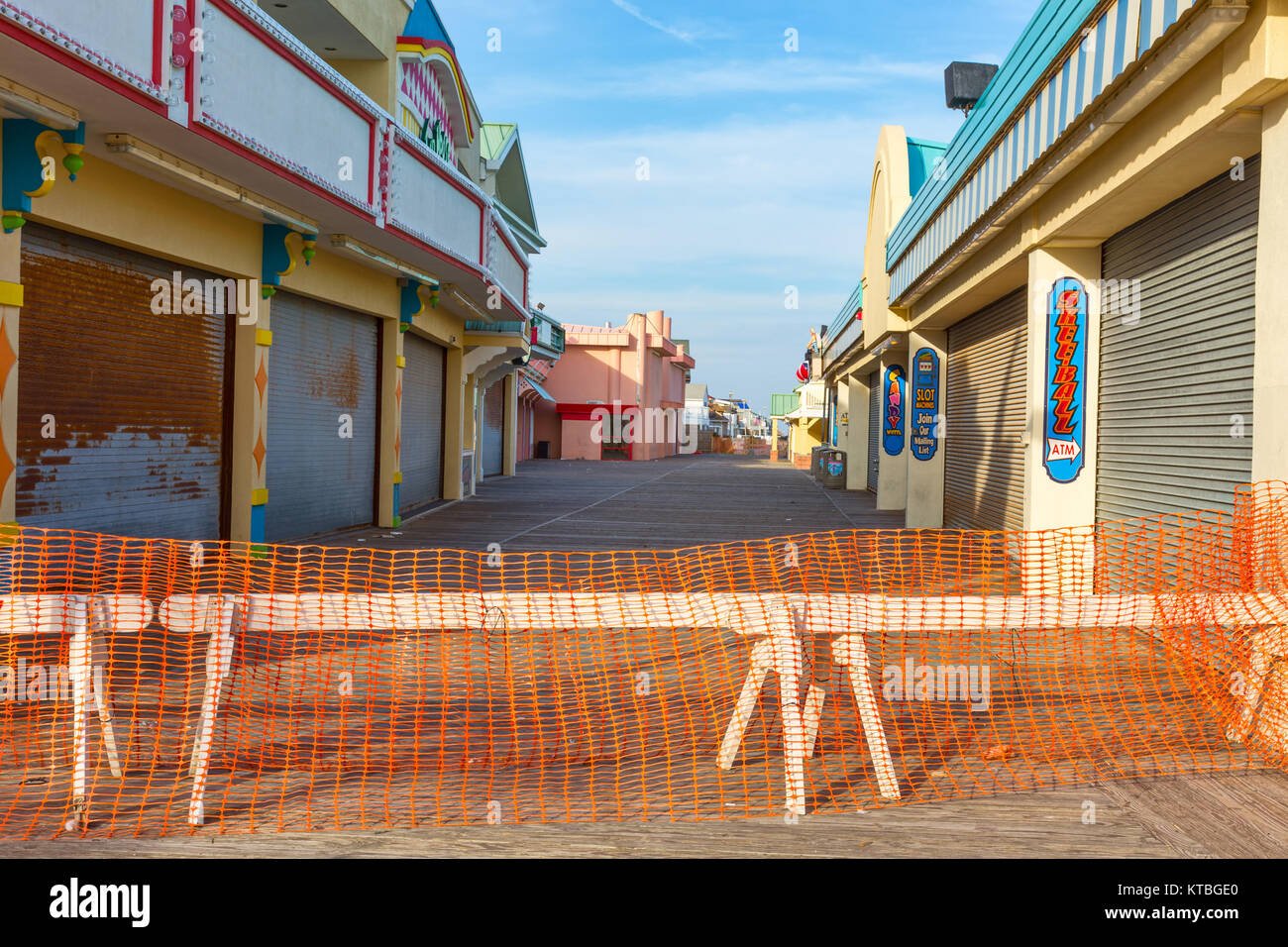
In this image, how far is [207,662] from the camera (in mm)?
4270

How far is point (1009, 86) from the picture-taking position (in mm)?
10109

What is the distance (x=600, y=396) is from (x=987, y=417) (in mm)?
38129

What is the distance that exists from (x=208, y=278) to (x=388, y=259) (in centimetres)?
339

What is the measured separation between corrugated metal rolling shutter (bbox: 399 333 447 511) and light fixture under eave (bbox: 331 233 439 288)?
2588 millimetres

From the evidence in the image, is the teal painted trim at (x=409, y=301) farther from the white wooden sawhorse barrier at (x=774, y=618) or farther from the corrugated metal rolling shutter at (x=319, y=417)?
the white wooden sawhorse barrier at (x=774, y=618)

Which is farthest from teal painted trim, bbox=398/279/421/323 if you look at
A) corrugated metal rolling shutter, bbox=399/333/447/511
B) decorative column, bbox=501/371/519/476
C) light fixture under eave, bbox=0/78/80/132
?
decorative column, bbox=501/371/519/476

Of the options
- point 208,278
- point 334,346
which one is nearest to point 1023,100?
point 208,278

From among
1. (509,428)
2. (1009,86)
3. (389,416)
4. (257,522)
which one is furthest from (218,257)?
(509,428)

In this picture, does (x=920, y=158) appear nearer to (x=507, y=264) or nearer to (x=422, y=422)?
(x=507, y=264)

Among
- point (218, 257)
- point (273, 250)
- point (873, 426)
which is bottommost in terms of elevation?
point (873, 426)

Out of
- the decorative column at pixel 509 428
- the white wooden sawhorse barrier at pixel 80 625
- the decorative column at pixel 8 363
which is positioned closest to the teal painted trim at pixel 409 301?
the decorative column at pixel 8 363

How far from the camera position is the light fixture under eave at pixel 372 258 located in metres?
12.4

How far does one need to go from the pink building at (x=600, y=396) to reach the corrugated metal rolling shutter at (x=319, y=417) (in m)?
35.6

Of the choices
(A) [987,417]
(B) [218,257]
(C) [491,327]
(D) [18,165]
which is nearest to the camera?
(D) [18,165]
